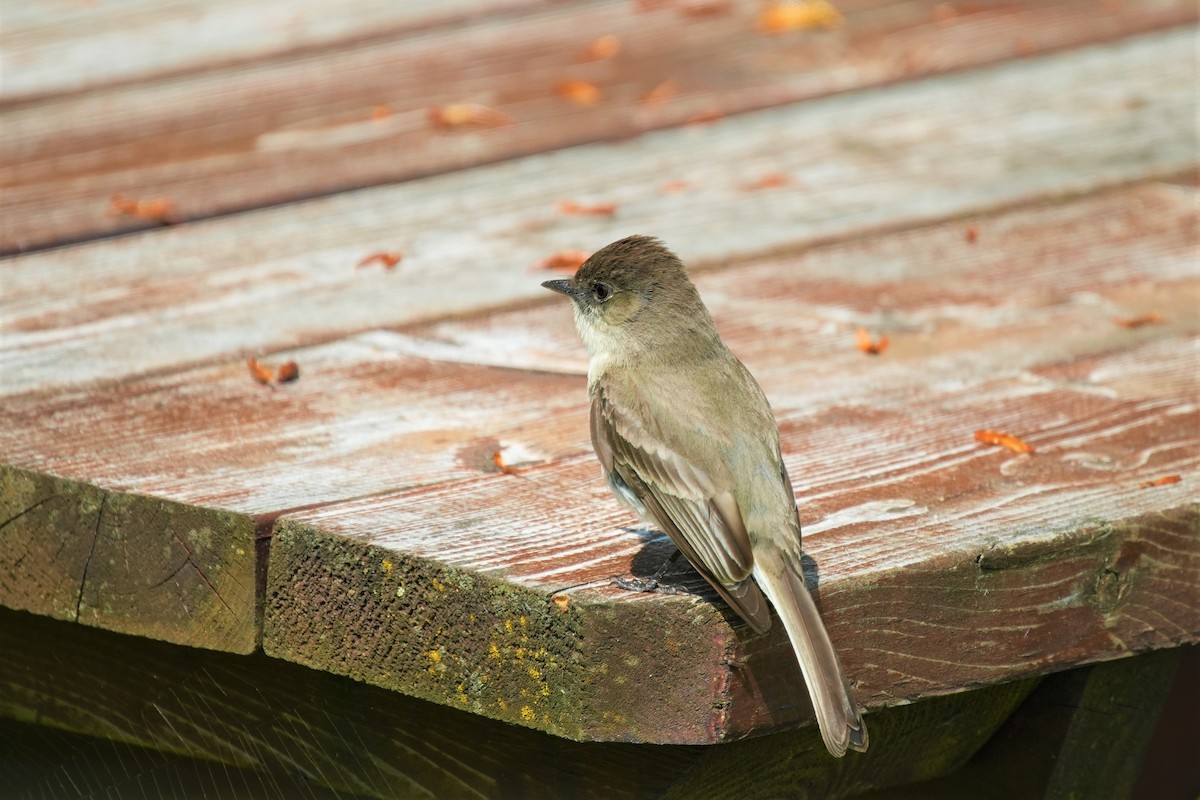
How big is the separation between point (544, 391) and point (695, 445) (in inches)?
28.2

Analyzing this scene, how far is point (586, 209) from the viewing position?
15.5ft

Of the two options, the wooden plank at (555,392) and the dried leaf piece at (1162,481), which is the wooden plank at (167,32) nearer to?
the wooden plank at (555,392)

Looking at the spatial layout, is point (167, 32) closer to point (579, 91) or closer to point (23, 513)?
point (579, 91)

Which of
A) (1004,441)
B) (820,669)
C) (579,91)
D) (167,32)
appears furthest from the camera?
(167,32)

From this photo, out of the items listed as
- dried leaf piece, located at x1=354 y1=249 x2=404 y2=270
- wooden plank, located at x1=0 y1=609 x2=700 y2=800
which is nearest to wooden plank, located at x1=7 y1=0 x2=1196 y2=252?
dried leaf piece, located at x1=354 y1=249 x2=404 y2=270

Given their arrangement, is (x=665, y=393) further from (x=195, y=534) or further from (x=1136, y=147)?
(x=1136, y=147)

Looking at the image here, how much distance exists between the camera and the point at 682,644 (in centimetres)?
251

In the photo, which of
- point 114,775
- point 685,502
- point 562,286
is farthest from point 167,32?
point 685,502

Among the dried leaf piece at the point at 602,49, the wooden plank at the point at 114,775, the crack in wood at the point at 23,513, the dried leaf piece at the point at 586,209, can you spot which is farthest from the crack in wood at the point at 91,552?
the dried leaf piece at the point at 602,49

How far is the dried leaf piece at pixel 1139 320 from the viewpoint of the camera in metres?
4.06

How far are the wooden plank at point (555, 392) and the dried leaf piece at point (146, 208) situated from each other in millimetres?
986

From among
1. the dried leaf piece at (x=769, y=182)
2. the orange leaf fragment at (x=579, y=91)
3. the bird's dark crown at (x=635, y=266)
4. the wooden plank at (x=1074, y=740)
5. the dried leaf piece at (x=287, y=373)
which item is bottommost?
the wooden plank at (x=1074, y=740)

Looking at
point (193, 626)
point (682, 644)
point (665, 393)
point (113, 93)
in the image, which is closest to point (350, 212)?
point (113, 93)

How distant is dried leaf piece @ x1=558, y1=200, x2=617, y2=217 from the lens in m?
4.70
